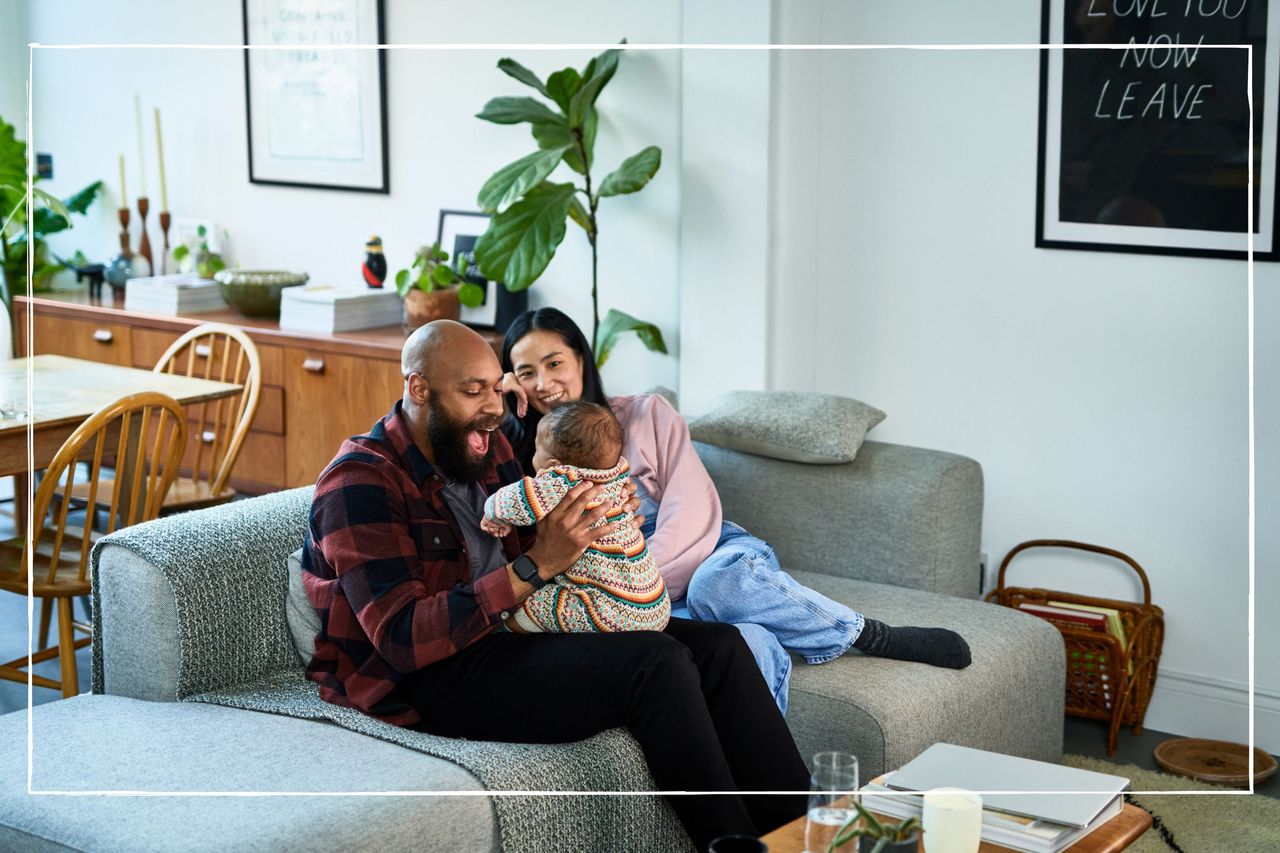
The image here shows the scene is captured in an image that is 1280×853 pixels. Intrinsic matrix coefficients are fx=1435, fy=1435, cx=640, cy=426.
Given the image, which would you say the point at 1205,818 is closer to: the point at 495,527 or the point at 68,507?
the point at 495,527

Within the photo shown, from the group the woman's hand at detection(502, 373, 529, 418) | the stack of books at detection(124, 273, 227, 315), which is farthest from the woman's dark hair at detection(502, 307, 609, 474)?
the stack of books at detection(124, 273, 227, 315)

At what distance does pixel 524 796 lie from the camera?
183 centimetres

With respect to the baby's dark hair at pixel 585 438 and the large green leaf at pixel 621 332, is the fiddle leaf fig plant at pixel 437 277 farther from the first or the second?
the baby's dark hair at pixel 585 438

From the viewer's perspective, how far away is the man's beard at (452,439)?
1.96 m

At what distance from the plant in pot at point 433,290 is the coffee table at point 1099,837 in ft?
7.49

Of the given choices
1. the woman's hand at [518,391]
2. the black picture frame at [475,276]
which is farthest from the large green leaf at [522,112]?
the woman's hand at [518,391]

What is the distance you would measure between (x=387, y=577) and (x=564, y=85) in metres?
1.72

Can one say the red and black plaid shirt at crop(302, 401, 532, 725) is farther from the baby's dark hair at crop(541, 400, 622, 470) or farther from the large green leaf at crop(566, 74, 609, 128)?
the large green leaf at crop(566, 74, 609, 128)

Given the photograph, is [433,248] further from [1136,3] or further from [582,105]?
[1136,3]

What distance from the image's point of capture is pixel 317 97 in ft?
13.4

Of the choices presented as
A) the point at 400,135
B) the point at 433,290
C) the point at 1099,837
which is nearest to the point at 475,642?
the point at 1099,837

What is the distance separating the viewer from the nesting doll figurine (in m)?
3.98

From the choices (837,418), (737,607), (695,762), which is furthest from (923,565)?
(695,762)

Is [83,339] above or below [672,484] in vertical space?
above
